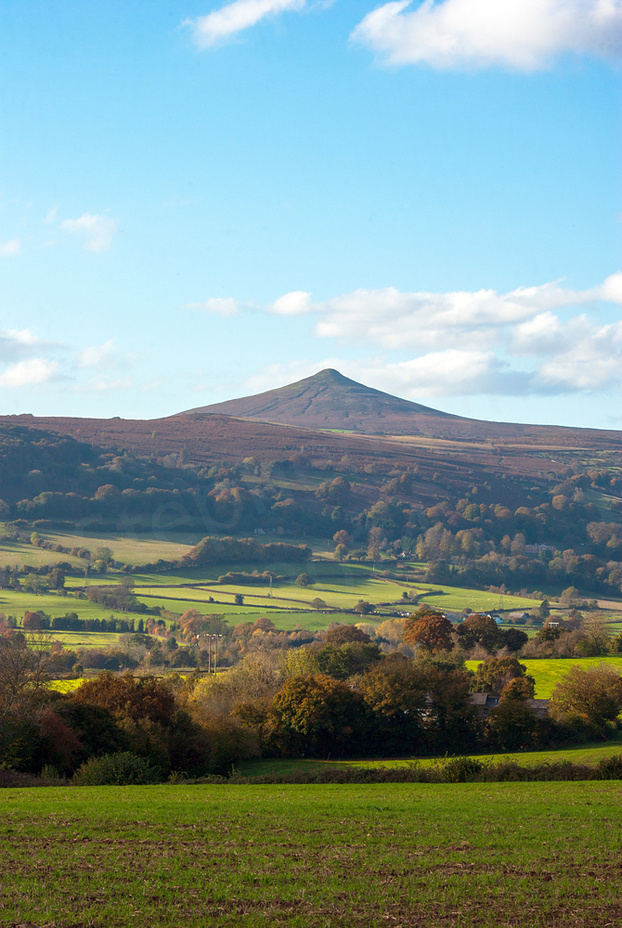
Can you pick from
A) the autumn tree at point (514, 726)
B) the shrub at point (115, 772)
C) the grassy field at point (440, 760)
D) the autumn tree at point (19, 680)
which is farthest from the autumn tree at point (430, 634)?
the shrub at point (115, 772)

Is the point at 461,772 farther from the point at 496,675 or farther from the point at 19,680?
the point at 496,675

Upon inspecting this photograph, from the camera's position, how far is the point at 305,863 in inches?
515

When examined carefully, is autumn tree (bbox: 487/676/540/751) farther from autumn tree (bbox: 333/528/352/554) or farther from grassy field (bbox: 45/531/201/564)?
autumn tree (bbox: 333/528/352/554)

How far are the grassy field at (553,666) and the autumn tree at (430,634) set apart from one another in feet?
14.7

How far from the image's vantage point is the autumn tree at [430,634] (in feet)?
247

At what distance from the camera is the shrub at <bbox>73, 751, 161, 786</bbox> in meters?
25.9

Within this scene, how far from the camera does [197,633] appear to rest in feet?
311

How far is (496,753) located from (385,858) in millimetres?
36965

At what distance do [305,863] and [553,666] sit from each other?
60753 mm

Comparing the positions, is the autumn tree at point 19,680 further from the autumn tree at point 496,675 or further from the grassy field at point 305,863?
the autumn tree at point 496,675

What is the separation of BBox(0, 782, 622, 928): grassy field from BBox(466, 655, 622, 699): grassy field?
44.1 m

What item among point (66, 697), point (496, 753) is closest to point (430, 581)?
point (496, 753)

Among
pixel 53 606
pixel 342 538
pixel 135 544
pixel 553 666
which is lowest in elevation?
pixel 53 606

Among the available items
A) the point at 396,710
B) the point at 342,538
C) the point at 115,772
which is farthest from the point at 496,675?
the point at 342,538
